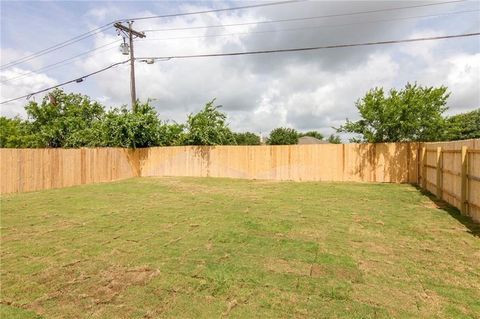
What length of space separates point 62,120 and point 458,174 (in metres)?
25.9

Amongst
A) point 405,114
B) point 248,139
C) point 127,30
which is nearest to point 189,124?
point 127,30

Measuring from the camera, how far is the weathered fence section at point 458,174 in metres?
6.00

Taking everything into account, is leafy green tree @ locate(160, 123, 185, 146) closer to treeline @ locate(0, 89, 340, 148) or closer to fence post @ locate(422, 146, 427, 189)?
treeline @ locate(0, 89, 340, 148)

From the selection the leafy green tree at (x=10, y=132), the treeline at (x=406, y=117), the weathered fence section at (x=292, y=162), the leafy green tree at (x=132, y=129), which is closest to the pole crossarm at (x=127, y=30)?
the leafy green tree at (x=132, y=129)

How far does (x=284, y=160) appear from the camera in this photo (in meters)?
14.6

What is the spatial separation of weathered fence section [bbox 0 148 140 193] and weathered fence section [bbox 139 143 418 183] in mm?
1864

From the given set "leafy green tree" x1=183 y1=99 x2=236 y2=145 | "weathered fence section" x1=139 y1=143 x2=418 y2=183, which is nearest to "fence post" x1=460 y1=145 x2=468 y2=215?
"weathered fence section" x1=139 y1=143 x2=418 y2=183

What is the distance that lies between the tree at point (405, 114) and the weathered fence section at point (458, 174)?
322 cm

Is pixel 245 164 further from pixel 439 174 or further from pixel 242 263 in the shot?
pixel 242 263

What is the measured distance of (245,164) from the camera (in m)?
15.4

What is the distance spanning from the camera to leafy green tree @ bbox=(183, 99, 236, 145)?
16703 mm

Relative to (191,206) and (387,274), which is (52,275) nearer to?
(387,274)

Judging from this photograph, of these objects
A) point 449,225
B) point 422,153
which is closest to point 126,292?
point 449,225

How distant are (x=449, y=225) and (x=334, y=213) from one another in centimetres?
210
